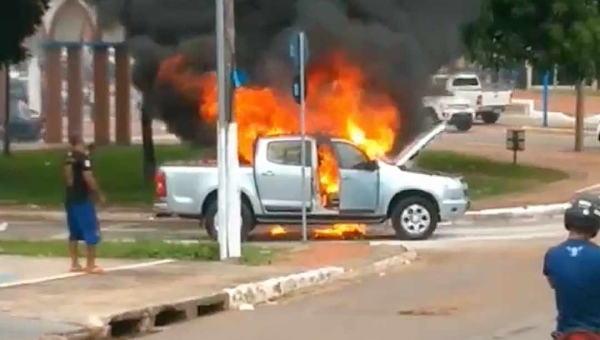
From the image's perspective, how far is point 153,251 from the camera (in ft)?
64.5

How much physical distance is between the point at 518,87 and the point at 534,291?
221 feet

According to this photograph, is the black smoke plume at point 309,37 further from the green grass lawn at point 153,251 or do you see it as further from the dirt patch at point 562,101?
the dirt patch at point 562,101

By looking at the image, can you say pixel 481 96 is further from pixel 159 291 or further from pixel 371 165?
pixel 159 291

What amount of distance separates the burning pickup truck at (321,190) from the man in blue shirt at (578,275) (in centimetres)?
1548

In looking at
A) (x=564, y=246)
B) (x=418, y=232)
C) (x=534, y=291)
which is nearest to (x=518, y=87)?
(x=418, y=232)

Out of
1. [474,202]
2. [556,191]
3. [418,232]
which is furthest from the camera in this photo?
[556,191]

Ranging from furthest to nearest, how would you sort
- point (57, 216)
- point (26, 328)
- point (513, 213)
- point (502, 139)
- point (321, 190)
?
point (502, 139)
point (57, 216)
point (513, 213)
point (321, 190)
point (26, 328)

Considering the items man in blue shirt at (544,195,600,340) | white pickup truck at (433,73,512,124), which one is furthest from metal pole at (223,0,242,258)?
white pickup truck at (433,73,512,124)

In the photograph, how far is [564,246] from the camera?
7715mm

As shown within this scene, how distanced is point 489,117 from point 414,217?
38518 millimetres

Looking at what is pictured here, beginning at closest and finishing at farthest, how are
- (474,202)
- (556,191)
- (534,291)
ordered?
(534,291), (474,202), (556,191)

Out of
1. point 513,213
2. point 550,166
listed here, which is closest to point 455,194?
point 513,213

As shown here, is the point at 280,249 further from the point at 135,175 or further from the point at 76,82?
the point at 76,82

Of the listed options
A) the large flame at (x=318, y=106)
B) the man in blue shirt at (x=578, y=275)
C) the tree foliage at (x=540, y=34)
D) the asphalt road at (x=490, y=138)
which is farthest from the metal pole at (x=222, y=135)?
the asphalt road at (x=490, y=138)
